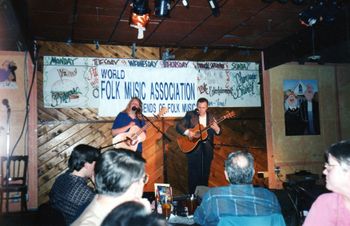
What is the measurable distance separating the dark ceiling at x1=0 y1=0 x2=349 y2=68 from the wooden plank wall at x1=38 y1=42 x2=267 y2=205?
9.4 inches

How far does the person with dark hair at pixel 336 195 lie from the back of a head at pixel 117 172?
3.68 ft

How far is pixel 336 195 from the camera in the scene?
209cm

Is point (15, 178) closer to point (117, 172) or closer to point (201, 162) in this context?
point (201, 162)

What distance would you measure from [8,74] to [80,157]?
4559mm

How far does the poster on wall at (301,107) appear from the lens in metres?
8.32

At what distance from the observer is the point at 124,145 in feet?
20.5

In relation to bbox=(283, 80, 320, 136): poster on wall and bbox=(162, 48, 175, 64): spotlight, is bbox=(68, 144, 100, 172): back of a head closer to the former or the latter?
bbox=(162, 48, 175, 64): spotlight

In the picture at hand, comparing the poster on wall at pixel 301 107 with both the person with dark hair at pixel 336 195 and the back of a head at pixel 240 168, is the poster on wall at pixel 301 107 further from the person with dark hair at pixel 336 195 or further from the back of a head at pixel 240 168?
the person with dark hair at pixel 336 195

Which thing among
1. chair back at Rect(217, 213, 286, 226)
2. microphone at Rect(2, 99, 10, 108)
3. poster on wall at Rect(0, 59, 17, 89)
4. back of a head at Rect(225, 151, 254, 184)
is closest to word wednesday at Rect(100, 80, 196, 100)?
poster on wall at Rect(0, 59, 17, 89)

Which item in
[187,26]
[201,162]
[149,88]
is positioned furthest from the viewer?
[149,88]

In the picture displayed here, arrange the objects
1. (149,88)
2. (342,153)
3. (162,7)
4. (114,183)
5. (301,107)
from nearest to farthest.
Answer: (114,183), (342,153), (162,7), (149,88), (301,107)

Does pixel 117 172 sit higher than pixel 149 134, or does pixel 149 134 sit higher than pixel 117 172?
pixel 149 134

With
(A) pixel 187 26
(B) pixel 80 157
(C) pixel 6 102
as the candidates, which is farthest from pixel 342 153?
(C) pixel 6 102

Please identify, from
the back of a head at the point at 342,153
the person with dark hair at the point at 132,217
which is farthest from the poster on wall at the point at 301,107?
the person with dark hair at the point at 132,217
